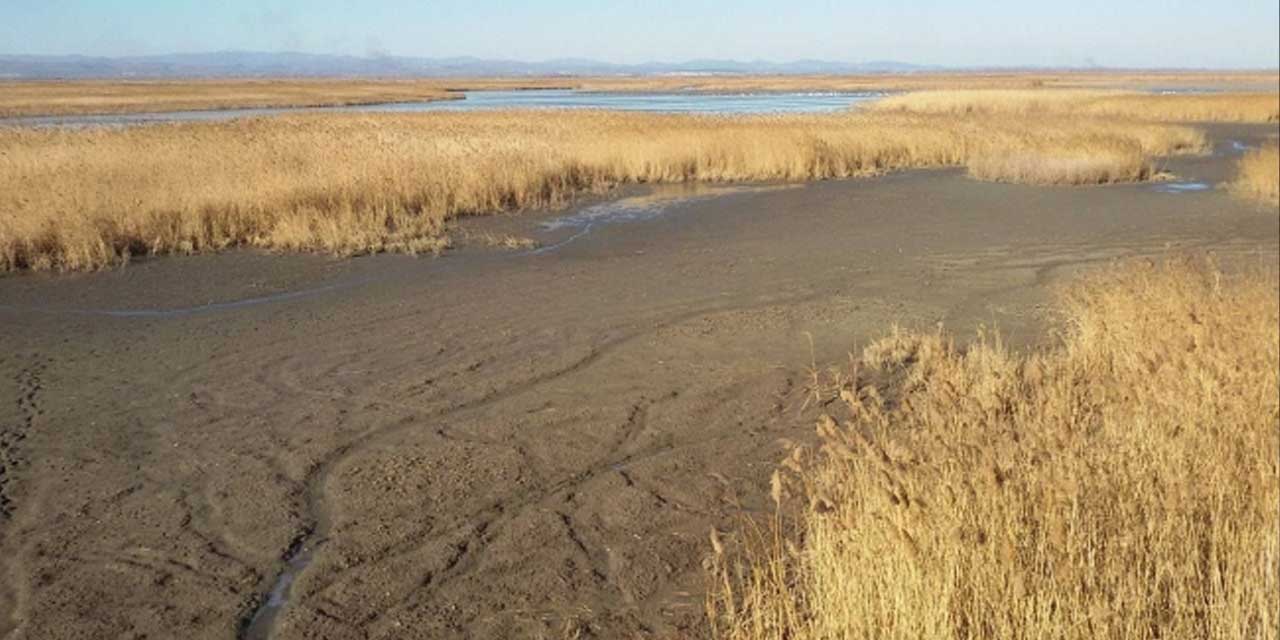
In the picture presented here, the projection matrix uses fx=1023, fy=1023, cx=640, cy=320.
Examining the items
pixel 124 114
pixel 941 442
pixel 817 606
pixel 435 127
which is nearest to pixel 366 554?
pixel 817 606

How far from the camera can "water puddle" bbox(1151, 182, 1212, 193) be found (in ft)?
74.0

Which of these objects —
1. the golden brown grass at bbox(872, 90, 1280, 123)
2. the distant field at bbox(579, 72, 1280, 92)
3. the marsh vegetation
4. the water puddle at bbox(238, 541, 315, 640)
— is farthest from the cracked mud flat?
the distant field at bbox(579, 72, 1280, 92)

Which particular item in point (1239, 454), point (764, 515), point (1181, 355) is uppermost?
point (1181, 355)

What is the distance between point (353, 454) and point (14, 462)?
7.45 feet

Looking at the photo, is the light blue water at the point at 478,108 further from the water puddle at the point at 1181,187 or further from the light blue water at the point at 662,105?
the water puddle at the point at 1181,187

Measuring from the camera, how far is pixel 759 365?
9102 millimetres

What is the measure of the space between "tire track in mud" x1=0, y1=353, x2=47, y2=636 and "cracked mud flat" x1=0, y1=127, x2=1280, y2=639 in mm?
24

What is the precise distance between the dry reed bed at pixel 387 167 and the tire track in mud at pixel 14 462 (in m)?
5.50

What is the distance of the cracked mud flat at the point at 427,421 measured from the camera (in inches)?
203

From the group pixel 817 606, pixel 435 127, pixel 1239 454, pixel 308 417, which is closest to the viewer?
pixel 817 606

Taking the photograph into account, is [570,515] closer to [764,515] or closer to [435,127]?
[764,515]

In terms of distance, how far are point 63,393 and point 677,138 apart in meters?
20.4

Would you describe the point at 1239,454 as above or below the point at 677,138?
below

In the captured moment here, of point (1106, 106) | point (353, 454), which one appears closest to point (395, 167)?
point (353, 454)
